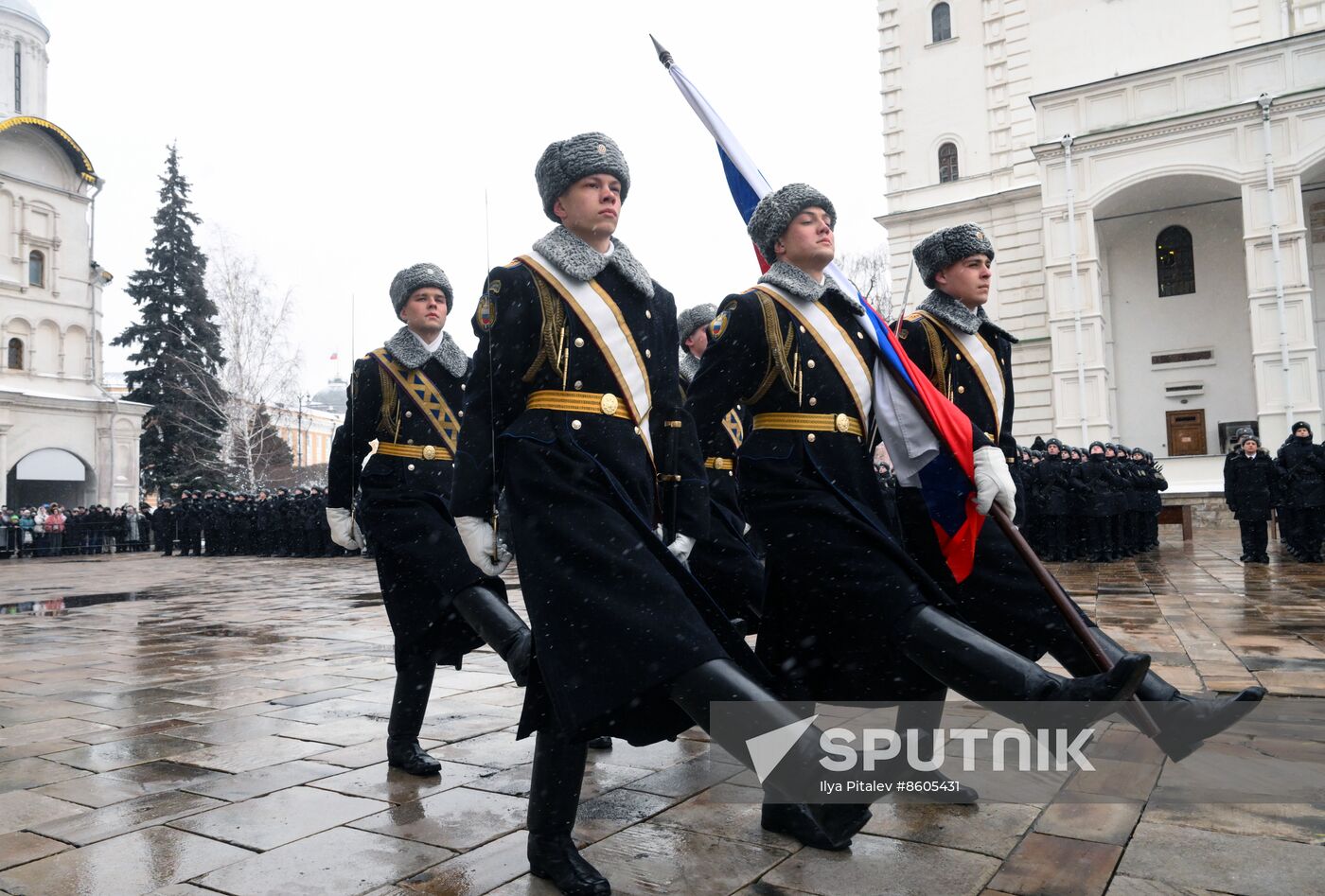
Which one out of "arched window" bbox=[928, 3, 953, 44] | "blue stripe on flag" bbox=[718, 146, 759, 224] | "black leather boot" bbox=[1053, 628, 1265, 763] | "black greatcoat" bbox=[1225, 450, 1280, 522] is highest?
"arched window" bbox=[928, 3, 953, 44]

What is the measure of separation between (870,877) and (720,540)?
6.99ft

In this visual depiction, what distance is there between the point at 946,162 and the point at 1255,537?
1904cm

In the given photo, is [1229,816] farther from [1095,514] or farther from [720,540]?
[1095,514]

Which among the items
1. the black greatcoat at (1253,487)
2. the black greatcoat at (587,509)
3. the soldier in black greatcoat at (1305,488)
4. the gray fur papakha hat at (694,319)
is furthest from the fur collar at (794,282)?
the soldier in black greatcoat at (1305,488)

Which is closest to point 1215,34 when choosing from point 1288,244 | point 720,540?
point 1288,244

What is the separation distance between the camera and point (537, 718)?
2697 millimetres

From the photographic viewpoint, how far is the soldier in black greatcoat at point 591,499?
2.50 m

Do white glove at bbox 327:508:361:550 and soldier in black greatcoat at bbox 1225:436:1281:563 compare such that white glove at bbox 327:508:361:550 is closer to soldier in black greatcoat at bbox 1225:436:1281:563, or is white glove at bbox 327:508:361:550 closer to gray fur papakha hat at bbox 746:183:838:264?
gray fur papakha hat at bbox 746:183:838:264

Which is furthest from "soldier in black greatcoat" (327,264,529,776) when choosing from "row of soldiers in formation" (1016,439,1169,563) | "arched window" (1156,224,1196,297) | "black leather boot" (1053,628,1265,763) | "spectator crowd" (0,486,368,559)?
"arched window" (1156,224,1196,297)

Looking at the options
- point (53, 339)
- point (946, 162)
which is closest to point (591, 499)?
point (946, 162)

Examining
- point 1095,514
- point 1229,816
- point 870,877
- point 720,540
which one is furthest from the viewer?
point 1095,514

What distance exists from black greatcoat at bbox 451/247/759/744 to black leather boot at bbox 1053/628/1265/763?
1065mm

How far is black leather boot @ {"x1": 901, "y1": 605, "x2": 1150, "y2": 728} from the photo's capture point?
7.86 feet

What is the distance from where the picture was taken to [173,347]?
125 feet
